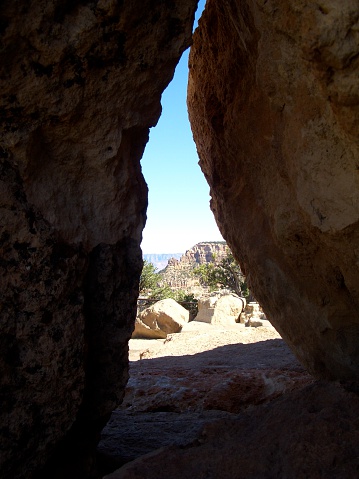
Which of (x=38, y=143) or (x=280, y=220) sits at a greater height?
(x=38, y=143)

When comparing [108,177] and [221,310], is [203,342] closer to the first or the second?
[221,310]

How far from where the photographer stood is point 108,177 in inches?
95.0

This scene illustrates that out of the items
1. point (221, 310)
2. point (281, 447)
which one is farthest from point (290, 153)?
point (221, 310)

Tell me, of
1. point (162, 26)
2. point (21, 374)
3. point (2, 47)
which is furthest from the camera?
point (162, 26)

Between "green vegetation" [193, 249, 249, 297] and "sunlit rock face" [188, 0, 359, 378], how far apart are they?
20.9 meters

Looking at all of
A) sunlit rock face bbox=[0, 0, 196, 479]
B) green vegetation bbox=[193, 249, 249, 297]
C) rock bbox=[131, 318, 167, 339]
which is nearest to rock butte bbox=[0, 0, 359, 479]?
sunlit rock face bbox=[0, 0, 196, 479]

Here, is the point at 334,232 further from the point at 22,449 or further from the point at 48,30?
the point at 22,449

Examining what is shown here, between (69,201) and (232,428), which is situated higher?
(69,201)

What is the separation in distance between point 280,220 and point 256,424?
1.20 meters

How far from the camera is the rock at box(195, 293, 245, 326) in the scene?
40.3 ft

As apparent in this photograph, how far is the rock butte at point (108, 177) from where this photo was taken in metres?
1.98

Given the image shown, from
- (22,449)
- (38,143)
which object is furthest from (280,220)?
(22,449)

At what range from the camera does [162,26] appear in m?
2.29

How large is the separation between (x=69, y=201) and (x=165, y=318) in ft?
36.2
